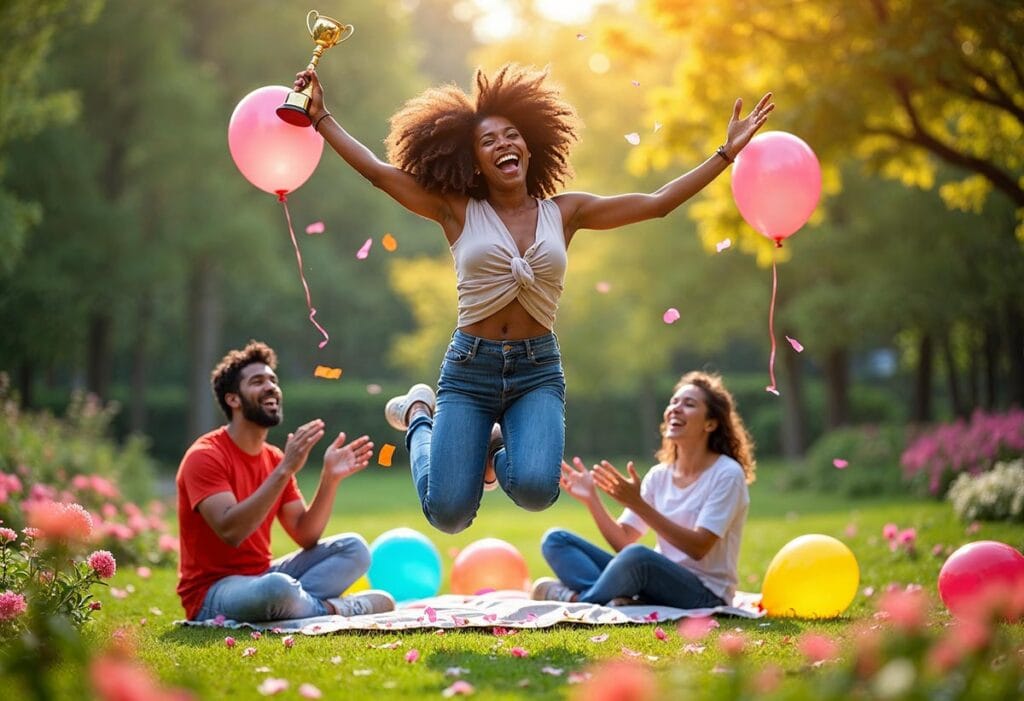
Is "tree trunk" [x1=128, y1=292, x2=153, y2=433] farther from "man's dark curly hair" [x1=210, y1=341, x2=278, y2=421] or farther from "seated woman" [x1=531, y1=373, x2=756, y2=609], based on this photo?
"seated woman" [x1=531, y1=373, x2=756, y2=609]

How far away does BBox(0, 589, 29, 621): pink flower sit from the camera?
458 cm

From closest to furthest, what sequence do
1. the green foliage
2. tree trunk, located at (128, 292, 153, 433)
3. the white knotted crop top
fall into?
1. the white knotted crop top
2. the green foliage
3. tree trunk, located at (128, 292, 153, 433)

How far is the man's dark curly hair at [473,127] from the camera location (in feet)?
17.8

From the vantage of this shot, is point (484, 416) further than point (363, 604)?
No

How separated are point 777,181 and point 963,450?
250 inches

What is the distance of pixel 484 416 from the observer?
213 inches

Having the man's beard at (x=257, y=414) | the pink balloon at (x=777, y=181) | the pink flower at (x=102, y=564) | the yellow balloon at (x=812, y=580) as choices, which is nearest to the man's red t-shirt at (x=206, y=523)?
the man's beard at (x=257, y=414)

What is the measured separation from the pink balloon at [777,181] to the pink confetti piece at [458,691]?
372 centimetres

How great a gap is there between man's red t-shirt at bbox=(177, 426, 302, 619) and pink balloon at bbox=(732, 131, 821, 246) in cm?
307

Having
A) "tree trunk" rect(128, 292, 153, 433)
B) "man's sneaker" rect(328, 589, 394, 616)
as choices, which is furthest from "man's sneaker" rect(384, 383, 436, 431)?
"tree trunk" rect(128, 292, 153, 433)

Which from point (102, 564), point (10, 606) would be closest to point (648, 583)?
point (102, 564)

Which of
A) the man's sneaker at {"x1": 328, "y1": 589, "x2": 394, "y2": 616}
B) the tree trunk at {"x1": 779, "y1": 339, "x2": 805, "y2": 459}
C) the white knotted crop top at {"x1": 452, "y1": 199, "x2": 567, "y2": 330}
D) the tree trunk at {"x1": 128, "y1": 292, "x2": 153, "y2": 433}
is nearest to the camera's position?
the white knotted crop top at {"x1": 452, "y1": 199, "x2": 567, "y2": 330}

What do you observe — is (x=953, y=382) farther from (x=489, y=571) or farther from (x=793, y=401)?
(x=489, y=571)

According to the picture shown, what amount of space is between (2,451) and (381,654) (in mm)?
5140
